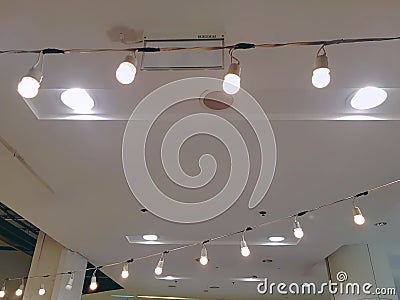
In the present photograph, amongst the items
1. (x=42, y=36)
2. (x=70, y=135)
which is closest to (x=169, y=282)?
(x=70, y=135)

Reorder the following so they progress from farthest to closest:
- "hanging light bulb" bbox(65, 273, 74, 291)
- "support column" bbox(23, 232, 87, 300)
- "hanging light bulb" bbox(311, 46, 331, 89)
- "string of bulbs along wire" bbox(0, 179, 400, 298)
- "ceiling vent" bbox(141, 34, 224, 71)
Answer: "support column" bbox(23, 232, 87, 300), "hanging light bulb" bbox(65, 273, 74, 291), "string of bulbs along wire" bbox(0, 179, 400, 298), "ceiling vent" bbox(141, 34, 224, 71), "hanging light bulb" bbox(311, 46, 331, 89)

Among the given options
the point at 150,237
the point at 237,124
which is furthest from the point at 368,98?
the point at 150,237

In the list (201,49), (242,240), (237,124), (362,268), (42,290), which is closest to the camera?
(201,49)

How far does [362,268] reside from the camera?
4.81m

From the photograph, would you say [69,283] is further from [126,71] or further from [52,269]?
[126,71]

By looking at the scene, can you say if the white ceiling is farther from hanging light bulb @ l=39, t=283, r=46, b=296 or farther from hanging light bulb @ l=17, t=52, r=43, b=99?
hanging light bulb @ l=39, t=283, r=46, b=296

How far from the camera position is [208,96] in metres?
2.03

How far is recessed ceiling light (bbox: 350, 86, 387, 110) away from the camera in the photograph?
1.98 m

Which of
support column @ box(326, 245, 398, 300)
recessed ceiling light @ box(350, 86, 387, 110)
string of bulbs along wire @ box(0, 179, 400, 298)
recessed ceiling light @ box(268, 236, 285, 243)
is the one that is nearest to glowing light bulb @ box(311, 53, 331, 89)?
recessed ceiling light @ box(350, 86, 387, 110)

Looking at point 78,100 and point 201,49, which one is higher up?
point 78,100

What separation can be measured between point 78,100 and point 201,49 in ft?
2.95

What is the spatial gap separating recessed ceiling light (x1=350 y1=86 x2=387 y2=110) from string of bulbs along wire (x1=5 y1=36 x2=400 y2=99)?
0.46 m

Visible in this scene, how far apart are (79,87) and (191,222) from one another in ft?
7.66

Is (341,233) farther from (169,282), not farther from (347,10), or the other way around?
(169,282)
